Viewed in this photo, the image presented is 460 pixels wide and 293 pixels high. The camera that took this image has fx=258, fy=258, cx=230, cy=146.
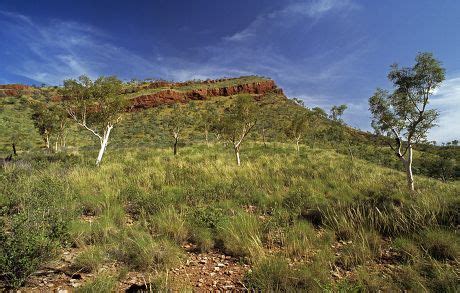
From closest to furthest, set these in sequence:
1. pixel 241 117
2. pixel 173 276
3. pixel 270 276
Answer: pixel 270 276 → pixel 173 276 → pixel 241 117

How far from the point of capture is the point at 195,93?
102m

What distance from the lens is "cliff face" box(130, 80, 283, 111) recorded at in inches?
3634

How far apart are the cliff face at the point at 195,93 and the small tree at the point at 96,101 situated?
71.7 meters

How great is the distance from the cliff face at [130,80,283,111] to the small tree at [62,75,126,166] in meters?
71.7

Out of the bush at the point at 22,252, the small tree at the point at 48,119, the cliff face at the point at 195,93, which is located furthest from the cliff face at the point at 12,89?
the bush at the point at 22,252

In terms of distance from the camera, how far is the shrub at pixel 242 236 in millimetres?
4562

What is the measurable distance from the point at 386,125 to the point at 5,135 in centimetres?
5007

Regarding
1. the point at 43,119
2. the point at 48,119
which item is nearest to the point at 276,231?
the point at 48,119

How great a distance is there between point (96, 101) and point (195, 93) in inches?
3380

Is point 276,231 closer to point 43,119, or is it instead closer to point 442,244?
point 442,244

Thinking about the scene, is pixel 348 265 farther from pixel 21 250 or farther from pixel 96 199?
pixel 96 199

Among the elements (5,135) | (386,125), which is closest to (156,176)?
(386,125)

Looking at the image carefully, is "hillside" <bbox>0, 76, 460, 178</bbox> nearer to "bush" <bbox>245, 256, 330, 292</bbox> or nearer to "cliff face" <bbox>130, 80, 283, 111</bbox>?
"cliff face" <bbox>130, 80, 283, 111</bbox>

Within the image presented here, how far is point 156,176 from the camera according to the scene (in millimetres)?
11141
